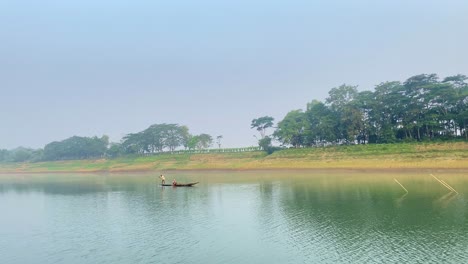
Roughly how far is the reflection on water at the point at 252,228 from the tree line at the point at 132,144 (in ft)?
306

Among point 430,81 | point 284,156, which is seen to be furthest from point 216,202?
point 430,81

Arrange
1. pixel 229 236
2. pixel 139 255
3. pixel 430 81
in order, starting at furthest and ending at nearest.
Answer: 1. pixel 430 81
2. pixel 229 236
3. pixel 139 255

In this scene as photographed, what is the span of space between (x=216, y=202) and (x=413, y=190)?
21723 millimetres

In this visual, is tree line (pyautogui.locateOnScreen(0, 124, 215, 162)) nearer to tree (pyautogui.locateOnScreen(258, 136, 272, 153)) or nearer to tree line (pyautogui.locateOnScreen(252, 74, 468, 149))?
tree (pyautogui.locateOnScreen(258, 136, 272, 153))

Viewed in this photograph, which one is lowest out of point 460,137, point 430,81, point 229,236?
point 229,236

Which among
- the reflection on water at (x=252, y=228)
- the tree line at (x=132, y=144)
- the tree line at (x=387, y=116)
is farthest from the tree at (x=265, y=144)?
the reflection on water at (x=252, y=228)

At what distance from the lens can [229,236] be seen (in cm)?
2581

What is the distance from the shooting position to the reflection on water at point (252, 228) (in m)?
21.1

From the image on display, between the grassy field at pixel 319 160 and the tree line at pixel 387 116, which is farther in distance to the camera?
the tree line at pixel 387 116

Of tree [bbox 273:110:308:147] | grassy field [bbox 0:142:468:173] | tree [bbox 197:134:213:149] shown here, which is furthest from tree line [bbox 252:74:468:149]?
tree [bbox 197:134:213:149]

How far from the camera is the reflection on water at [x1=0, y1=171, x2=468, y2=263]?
21.1 m

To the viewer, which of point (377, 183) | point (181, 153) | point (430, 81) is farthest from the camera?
point (181, 153)

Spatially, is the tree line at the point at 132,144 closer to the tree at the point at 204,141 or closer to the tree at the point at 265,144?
the tree at the point at 204,141

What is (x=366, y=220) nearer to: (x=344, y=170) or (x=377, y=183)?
(x=377, y=183)
